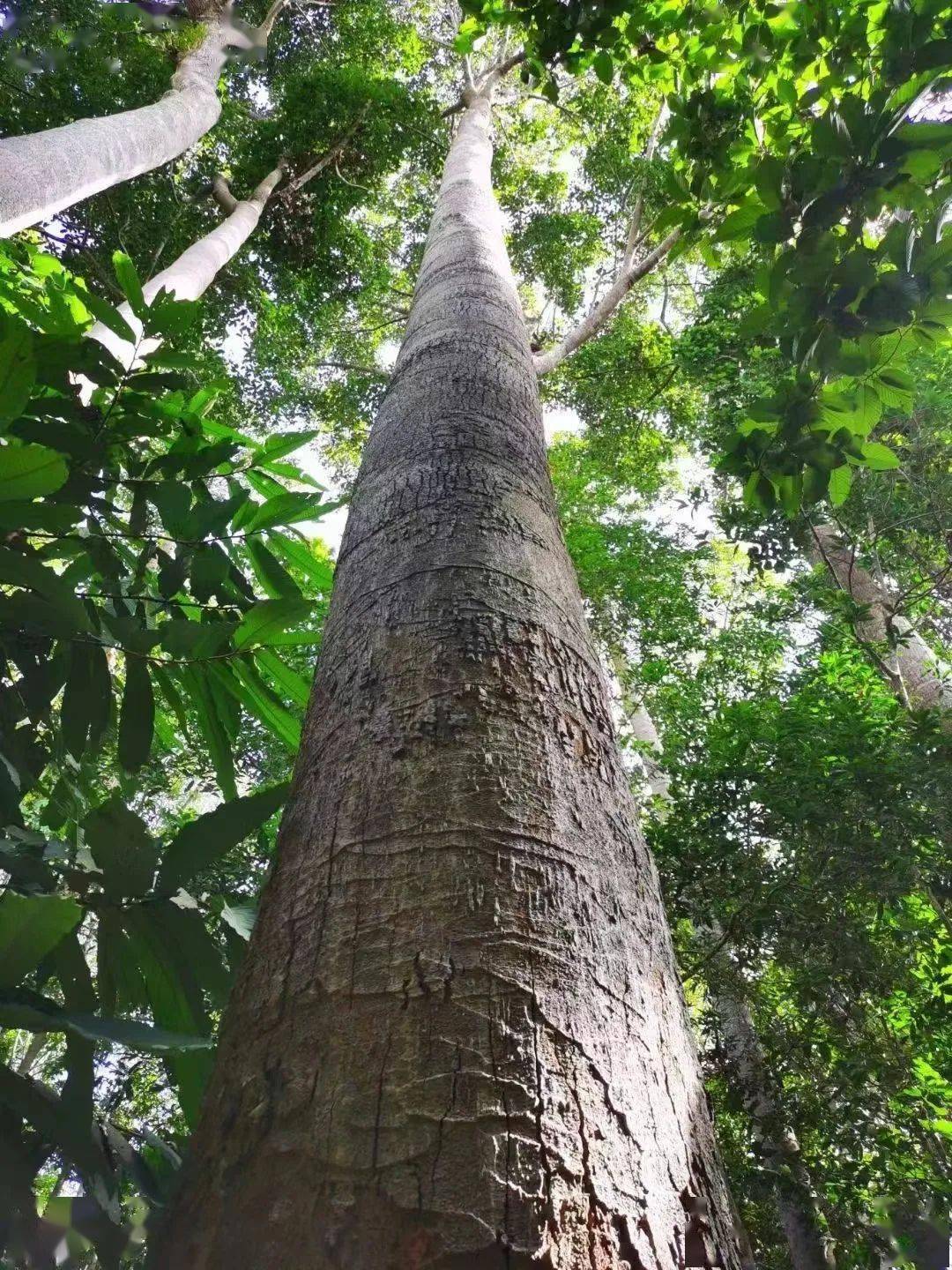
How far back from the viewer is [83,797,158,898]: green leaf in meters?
0.91

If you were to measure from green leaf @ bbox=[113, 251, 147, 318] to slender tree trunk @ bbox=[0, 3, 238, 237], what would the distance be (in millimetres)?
1756

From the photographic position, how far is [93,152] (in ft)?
11.8

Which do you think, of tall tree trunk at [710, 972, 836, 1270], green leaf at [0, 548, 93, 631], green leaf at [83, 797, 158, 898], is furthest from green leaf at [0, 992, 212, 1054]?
tall tree trunk at [710, 972, 836, 1270]

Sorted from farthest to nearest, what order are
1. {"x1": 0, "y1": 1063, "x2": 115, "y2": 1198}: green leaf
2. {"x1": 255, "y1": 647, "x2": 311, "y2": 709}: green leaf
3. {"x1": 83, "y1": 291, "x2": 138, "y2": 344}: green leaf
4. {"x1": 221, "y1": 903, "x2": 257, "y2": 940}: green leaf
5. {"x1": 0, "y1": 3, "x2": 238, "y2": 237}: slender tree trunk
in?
{"x1": 0, "y1": 3, "x2": 238, "y2": 237}: slender tree trunk
{"x1": 83, "y1": 291, "x2": 138, "y2": 344}: green leaf
{"x1": 255, "y1": 647, "x2": 311, "y2": 709}: green leaf
{"x1": 221, "y1": 903, "x2": 257, "y2": 940}: green leaf
{"x1": 0, "y1": 1063, "x2": 115, "y2": 1198}: green leaf

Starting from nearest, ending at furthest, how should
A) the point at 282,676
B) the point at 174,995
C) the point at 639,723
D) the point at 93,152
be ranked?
the point at 174,995
the point at 282,676
the point at 93,152
the point at 639,723

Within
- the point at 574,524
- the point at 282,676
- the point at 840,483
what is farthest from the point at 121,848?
the point at 574,524

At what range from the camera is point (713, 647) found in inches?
269

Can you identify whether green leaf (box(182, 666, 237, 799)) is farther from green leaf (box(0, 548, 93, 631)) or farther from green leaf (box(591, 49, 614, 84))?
green leaf (box(591, 49, 614, 84))

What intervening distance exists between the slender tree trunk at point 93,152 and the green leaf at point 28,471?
8.22ft

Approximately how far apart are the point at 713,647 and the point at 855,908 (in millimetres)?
3049

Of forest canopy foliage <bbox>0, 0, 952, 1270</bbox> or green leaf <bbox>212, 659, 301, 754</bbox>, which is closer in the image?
forest canopy foliage <bbox>0, 0, 952, 1270</bbox>

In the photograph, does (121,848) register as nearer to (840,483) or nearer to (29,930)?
(29,930)

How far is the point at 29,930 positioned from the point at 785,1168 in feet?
14.1

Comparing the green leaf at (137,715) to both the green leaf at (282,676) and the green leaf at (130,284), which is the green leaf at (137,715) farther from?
the green leaf at (130,284)
